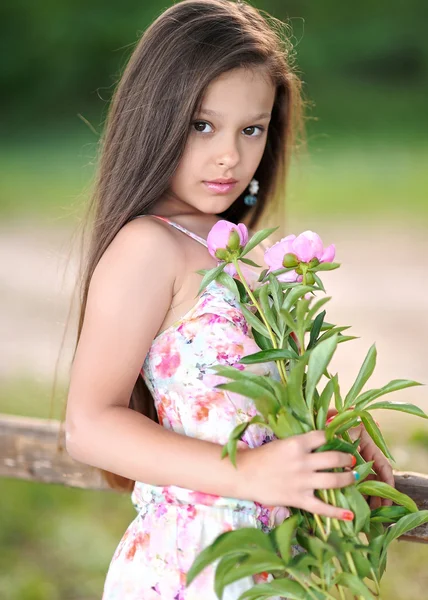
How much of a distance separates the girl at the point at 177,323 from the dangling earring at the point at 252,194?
0.22 meters

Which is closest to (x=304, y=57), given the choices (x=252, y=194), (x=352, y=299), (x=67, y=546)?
(x=352, y=299)

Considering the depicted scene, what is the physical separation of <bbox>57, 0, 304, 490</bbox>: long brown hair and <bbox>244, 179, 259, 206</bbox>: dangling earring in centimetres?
22

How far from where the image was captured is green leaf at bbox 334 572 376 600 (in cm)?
104

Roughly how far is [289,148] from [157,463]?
2.39 feet


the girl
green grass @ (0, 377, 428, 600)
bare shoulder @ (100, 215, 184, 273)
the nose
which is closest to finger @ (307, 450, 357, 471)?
the girl

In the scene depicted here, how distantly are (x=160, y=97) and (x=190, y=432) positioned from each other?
50cm

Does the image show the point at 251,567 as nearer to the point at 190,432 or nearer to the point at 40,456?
the point at 190,432

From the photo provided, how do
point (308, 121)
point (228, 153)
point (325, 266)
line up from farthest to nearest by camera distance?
point (308, 121)
point (228, 153)
point (325, 266)

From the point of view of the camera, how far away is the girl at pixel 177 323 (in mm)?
1206

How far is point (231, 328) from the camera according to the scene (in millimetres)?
A: 1306

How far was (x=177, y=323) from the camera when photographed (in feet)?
4.29

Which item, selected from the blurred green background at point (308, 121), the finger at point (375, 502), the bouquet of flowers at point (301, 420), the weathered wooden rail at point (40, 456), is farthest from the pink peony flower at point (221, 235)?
the blurred green background at point (308, 121)

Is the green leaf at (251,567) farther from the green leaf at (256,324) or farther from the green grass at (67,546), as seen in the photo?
the green grass at (67,546)

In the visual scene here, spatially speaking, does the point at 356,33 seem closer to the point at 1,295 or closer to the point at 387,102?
the point at 387,102
